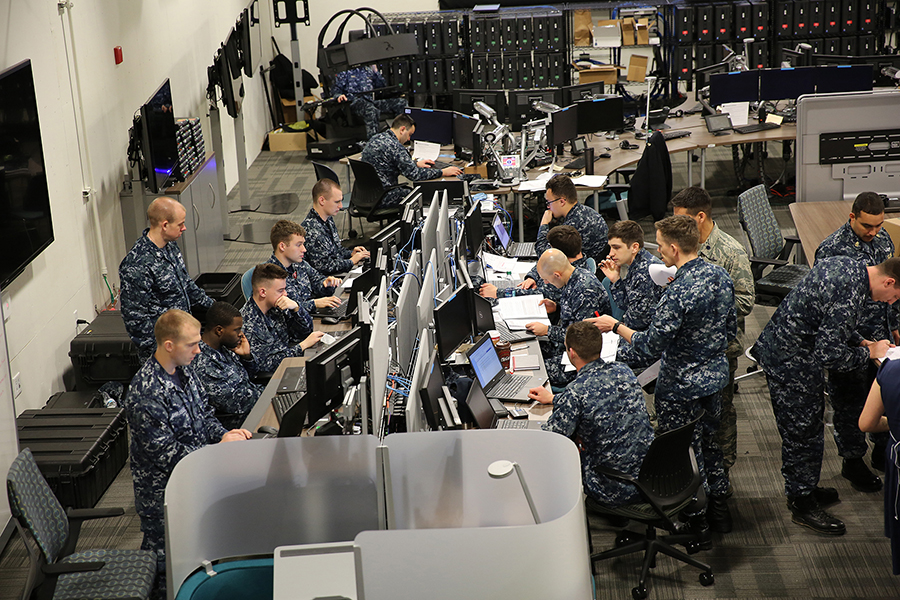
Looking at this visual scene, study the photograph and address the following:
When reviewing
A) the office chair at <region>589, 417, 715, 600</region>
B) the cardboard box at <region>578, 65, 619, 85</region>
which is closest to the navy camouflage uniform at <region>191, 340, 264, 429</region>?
the office chair at <region>589, 417, 715, 600</region>

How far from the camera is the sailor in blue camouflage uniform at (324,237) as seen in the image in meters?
6.28

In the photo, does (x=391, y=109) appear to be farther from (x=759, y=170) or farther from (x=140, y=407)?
(x=140, y=407)

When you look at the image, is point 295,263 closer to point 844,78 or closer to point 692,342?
point 692,342

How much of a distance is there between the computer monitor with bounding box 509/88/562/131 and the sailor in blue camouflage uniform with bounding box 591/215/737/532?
15.2 feet

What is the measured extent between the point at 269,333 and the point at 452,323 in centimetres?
112

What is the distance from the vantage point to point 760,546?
4.30 m

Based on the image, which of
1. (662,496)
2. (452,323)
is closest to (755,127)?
(452,323)

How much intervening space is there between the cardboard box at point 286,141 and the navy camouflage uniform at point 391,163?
439cm

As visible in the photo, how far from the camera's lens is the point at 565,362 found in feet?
16.1

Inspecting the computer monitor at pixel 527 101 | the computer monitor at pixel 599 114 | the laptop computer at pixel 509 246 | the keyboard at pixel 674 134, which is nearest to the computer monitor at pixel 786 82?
the keyboard at pixel 674 134

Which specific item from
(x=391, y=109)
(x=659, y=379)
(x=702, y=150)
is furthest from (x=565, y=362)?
(x=391, y=109)

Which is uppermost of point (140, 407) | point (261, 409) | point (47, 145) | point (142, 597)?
point (47, 145)

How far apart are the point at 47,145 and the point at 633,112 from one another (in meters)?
6.63

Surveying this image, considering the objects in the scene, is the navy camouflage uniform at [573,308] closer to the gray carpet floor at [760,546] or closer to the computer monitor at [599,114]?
the gray carpet floor at [760,546]
